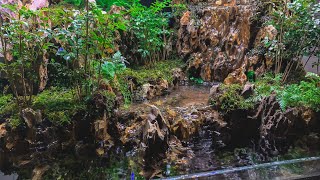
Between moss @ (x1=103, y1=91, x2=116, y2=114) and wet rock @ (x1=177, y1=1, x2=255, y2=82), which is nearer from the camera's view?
moss @ (x1=103, y1=91, x2=116, y2=114)

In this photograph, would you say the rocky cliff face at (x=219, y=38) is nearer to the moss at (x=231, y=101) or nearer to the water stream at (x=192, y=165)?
the moss at (x=231, y=101)

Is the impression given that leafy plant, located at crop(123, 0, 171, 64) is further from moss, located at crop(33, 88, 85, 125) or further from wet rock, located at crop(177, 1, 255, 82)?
moss, located at crop(33, 88, 85, 125)

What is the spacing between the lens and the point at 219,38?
6.70 m

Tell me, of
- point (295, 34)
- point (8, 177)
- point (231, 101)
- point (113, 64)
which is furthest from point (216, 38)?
point (8, 177)

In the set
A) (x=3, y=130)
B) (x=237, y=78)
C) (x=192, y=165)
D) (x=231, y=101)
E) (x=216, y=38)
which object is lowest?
(x=192, y=165)

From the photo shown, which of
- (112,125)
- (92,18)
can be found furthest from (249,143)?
(92,18)

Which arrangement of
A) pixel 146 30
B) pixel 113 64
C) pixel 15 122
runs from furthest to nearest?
pixel 146 30, pixel 113 64, pixel 15 122

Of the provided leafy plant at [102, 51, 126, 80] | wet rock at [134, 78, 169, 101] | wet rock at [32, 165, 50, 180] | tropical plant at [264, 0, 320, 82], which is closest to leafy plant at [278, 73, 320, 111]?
tropical plant at [264, 0, 320, 82]

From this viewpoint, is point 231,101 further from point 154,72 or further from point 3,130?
point 3,130

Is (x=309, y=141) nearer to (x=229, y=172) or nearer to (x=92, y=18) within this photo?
(x=229, y=172)

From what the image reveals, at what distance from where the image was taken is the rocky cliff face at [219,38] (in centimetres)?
640

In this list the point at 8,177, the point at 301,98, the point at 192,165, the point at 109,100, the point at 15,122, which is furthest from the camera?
the point at 301,98

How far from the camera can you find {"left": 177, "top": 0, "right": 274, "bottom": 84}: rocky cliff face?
6402 mm

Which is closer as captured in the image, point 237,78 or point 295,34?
point 295,34
